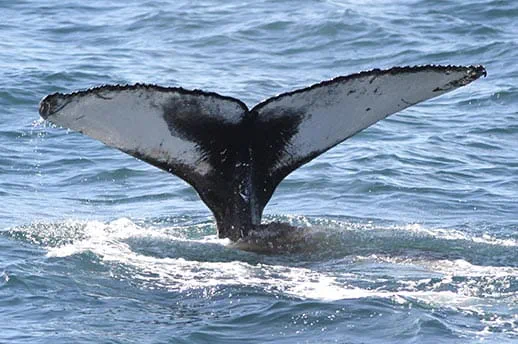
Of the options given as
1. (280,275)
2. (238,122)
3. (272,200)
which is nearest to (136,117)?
(238,122)

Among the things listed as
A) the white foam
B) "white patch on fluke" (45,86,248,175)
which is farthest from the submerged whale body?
the white foam

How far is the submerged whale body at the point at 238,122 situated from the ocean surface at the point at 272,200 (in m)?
0.42

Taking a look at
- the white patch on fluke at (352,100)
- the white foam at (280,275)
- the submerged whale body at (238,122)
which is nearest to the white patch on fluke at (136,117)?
the submerged whale body at (238,122)

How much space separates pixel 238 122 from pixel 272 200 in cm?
341

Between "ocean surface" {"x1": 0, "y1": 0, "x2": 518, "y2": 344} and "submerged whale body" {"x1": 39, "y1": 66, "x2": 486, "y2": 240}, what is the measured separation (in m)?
0.42

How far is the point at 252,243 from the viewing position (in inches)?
317

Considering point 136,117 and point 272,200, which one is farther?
point 272,200

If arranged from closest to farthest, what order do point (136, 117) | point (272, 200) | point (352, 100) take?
point (136, 117) < point (352, 100) < point (272, 200)

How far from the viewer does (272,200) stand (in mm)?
11070

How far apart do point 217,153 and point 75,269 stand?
3.60ft

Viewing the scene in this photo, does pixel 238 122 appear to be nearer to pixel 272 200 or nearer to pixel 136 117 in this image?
pixel 136 117

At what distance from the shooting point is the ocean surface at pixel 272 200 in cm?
708

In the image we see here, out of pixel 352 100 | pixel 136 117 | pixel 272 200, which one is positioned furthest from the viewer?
pixel 272 200

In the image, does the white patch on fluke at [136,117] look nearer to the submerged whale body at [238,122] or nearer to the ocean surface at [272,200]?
the submerged whale body at [238,122]
